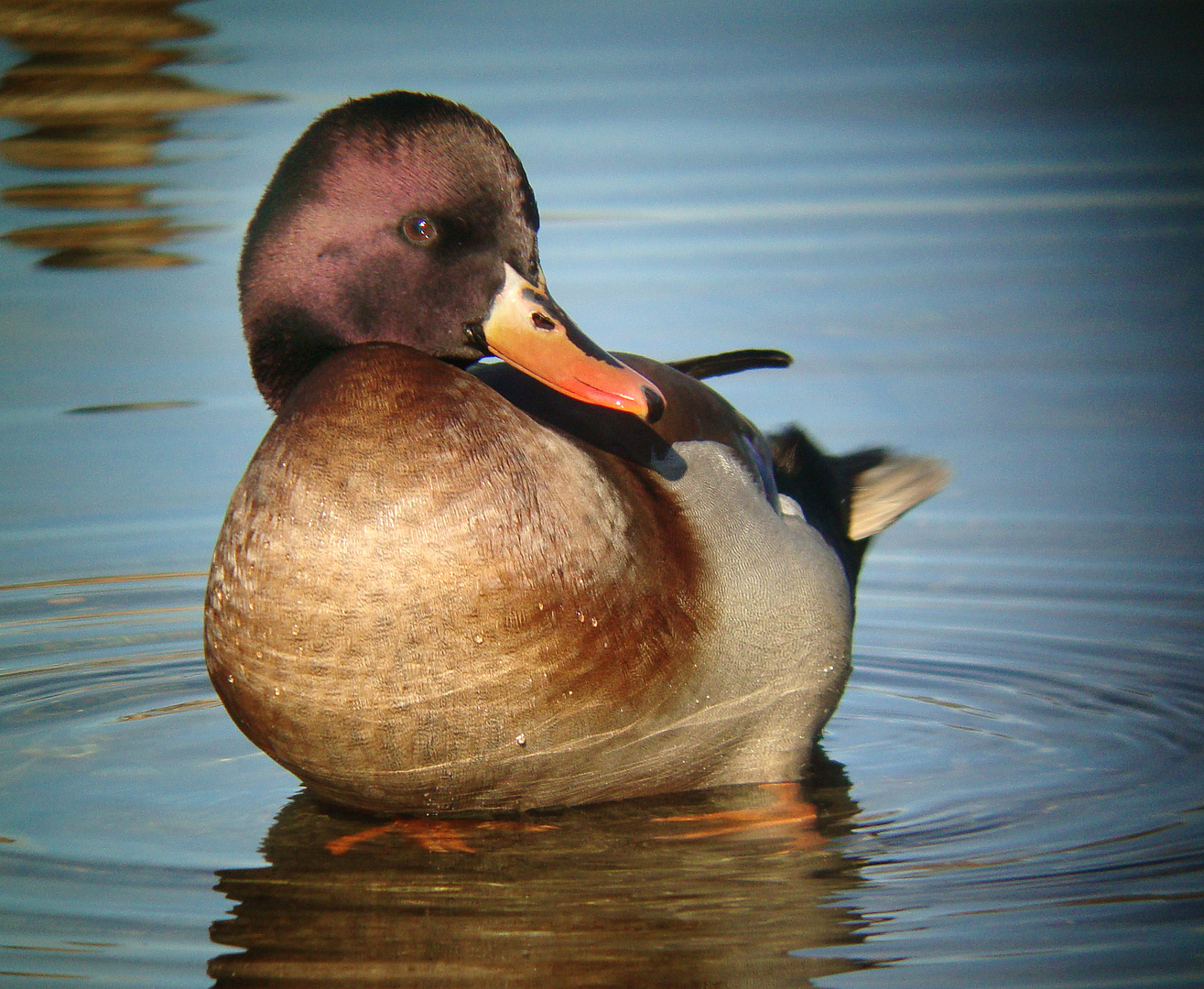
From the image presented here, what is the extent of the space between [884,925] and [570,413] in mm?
1231

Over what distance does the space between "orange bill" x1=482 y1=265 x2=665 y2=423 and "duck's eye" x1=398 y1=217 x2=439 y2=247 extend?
0.17 m

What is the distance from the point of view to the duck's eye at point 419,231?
3117 millimetres

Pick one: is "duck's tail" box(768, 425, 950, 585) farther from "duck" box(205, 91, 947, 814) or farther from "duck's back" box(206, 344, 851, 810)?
"duck's back" box(206, 344, 851, 810)

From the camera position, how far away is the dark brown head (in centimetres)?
307

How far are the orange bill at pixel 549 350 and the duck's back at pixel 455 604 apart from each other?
0.11 meters

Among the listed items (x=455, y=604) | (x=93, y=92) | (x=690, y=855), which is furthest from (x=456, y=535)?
(x=93, y=92)

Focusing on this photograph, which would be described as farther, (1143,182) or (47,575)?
(1143,182)

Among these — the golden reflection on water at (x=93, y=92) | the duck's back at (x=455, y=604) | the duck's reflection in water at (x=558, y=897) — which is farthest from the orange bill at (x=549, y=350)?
the golden reflection on water at (x=93, y=92)

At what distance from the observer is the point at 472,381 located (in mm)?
3082

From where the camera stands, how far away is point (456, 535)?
2.87 metres

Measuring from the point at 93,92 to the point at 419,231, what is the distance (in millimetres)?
7965

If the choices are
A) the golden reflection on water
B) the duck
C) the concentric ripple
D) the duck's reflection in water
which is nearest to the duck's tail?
the concentric ripple

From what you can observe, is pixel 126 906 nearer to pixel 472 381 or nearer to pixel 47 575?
pixel 472 381

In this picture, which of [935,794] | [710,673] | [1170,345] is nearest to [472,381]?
[710,673]
